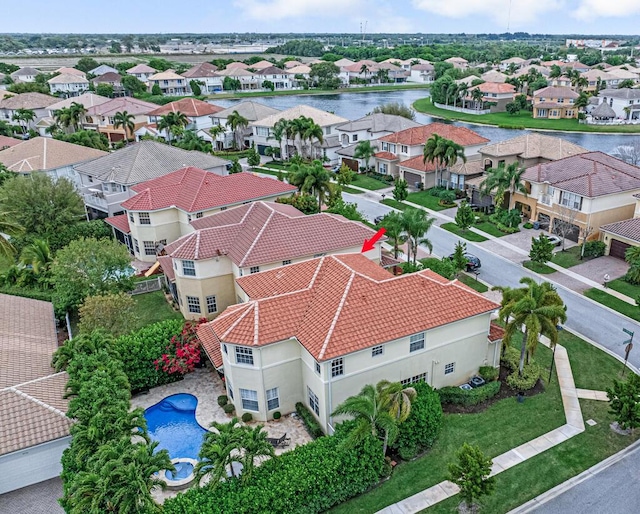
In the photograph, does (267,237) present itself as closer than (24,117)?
Yes

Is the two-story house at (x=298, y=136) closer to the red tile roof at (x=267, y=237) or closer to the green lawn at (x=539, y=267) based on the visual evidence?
the red tile roof at (x=267, y=237)

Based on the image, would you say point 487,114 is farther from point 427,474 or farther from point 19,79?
point 19,79

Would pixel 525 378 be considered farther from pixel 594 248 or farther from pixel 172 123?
pixel 172 123

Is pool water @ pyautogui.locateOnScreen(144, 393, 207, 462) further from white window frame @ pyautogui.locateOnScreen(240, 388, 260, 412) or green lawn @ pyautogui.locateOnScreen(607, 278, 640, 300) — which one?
green lawn @ pyautogui.locateOnScreen(607, 278, 640, 300)

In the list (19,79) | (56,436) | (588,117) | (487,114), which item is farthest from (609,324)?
(19,79)

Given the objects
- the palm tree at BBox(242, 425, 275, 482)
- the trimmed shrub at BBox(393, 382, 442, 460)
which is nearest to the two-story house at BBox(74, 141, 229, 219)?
the palm tree at BBox(242, 425, 275, 482)

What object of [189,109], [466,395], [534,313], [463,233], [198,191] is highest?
[189,109]

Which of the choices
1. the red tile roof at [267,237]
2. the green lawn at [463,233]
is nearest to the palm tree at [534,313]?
the red tile roof at [267,237]

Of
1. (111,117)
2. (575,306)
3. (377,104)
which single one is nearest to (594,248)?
(575,306)
